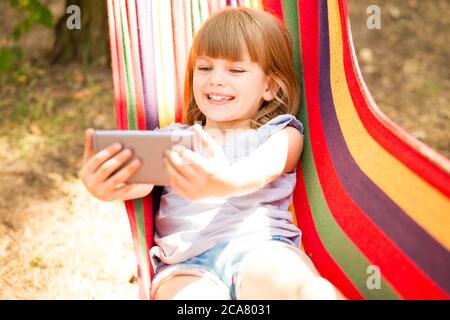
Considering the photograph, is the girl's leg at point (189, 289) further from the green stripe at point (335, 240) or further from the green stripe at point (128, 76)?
the green stripe at point (128, 76)

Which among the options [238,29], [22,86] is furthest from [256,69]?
[22,86]

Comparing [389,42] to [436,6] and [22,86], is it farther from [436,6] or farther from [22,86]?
[22,86]

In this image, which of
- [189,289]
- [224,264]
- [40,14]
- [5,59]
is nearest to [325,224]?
[224,264]

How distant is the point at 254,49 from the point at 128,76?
1.26 ft

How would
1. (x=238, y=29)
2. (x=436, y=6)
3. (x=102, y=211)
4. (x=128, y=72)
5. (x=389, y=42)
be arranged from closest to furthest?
(x=238, y=29) → (x=128, y=72) → (x=102, y=211) → (x=389, y=42) → (x=436, y=6)

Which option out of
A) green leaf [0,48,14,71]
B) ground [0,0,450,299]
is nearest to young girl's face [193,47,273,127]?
ground [0,0,450,299]

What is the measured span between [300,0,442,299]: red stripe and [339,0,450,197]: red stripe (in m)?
0.16

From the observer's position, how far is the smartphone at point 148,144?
54.7 inches

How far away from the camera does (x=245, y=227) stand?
1.61 meters

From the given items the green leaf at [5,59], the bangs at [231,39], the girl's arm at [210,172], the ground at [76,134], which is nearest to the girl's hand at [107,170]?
the girl's arm at [210,172]

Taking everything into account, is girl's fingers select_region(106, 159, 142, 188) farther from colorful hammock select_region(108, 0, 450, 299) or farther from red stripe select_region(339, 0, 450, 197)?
red stripe select_region(339, 0, 450, 197)

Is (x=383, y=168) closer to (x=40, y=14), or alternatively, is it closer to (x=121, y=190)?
(x=121, y=190)

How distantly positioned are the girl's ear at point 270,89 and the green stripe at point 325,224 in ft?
0.31

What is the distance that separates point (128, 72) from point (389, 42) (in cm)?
271
